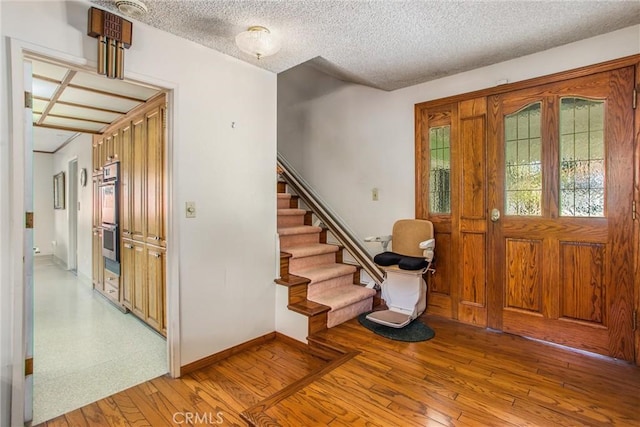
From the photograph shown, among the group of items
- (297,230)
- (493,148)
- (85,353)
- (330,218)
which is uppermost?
(493,148)

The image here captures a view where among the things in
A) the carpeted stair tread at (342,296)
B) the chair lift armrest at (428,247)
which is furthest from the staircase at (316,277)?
the chair lift armrest at (428,247)

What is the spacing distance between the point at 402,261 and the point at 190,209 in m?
1.74

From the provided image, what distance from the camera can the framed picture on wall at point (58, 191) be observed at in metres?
6.46

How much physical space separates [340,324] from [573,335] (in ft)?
5.82

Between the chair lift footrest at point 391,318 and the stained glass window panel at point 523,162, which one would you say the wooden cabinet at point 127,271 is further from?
the stained glass window panel at point 523,162

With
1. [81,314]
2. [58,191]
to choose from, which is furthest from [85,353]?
[58,191]

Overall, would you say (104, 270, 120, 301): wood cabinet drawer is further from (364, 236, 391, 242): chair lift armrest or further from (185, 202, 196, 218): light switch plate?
(364, 236, 391, 242): chair lift armrest

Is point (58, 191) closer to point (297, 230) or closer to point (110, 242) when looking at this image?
point (110, 242)

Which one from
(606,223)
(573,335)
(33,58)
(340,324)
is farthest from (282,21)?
(573,335)

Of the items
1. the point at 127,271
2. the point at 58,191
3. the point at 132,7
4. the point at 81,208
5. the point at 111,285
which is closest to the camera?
the point at 132,7

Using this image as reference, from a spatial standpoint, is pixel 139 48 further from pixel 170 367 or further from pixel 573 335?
pixel 573 335

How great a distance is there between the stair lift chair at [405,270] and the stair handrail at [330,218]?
372 millimetres

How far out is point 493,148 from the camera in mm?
2711

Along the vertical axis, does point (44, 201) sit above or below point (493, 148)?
below
